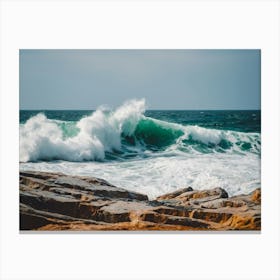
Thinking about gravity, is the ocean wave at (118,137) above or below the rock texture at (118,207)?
above

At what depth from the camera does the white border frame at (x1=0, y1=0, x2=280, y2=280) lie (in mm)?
5387

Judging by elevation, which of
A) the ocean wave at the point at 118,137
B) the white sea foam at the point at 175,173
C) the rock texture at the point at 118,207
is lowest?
the rock texture at the point at 118,207

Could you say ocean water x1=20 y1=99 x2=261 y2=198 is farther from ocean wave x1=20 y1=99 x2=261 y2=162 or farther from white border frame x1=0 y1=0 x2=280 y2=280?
white border frame x1=0 y1=0 x2=280 y2=280

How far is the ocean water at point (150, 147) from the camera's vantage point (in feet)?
18.6

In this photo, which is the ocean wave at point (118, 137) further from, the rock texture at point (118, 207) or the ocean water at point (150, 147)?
the rock texture at point (118, 207)

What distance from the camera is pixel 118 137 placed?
5926 mm
